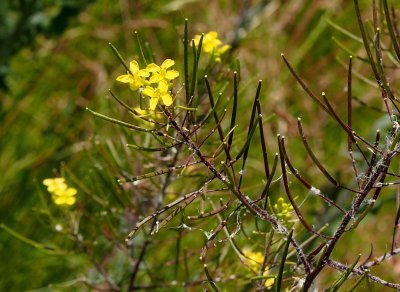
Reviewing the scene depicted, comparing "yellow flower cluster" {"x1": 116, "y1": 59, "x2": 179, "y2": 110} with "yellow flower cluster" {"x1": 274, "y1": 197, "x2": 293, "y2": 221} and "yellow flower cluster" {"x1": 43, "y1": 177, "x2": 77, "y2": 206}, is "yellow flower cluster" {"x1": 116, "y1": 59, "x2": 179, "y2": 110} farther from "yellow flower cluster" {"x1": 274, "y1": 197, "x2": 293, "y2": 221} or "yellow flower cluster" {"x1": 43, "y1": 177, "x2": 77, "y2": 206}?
"yellow flower cluster" {"x1": 43, "y1": 177, "x2": 77, "y2": 206}

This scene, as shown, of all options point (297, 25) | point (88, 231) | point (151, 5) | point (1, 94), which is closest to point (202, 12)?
point (151, 5)

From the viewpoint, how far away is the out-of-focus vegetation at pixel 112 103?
140 cm

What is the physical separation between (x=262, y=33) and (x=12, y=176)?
3.18 ft

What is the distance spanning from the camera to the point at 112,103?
1.26 metres

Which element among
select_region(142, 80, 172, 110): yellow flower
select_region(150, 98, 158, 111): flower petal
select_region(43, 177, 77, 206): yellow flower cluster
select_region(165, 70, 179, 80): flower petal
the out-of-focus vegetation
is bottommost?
select_region(150, 98, 158, 111): flower petal

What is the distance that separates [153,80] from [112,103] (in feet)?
1.97

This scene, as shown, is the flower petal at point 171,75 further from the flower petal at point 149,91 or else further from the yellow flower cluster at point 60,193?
the yellow flower cluster at point 60,193

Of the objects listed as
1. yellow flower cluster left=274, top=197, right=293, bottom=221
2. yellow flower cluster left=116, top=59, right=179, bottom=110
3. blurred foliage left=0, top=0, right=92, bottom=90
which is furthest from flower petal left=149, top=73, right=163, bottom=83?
blurred foliage left=0, top=0, right=92, bottom=90

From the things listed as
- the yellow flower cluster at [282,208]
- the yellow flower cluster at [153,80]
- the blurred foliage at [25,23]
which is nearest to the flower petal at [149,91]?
the yellow flower cluster at [153,80]

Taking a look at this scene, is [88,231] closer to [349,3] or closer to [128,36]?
[128,36]

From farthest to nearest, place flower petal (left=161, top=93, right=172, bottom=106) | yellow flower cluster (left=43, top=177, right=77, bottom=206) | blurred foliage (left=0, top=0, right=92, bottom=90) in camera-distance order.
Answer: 1. blurred foliage (left=0, top=0, right=92, bottom=90)
2. yellow flower cluster (left=43, top=177, right=77, bottom=206)
3. flower petal (left=161, top=93, right=172, bottom=106)

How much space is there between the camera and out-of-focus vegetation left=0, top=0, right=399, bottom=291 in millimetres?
1400

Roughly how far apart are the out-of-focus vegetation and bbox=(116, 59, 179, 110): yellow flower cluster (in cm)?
43

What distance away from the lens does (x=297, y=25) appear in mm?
2258
